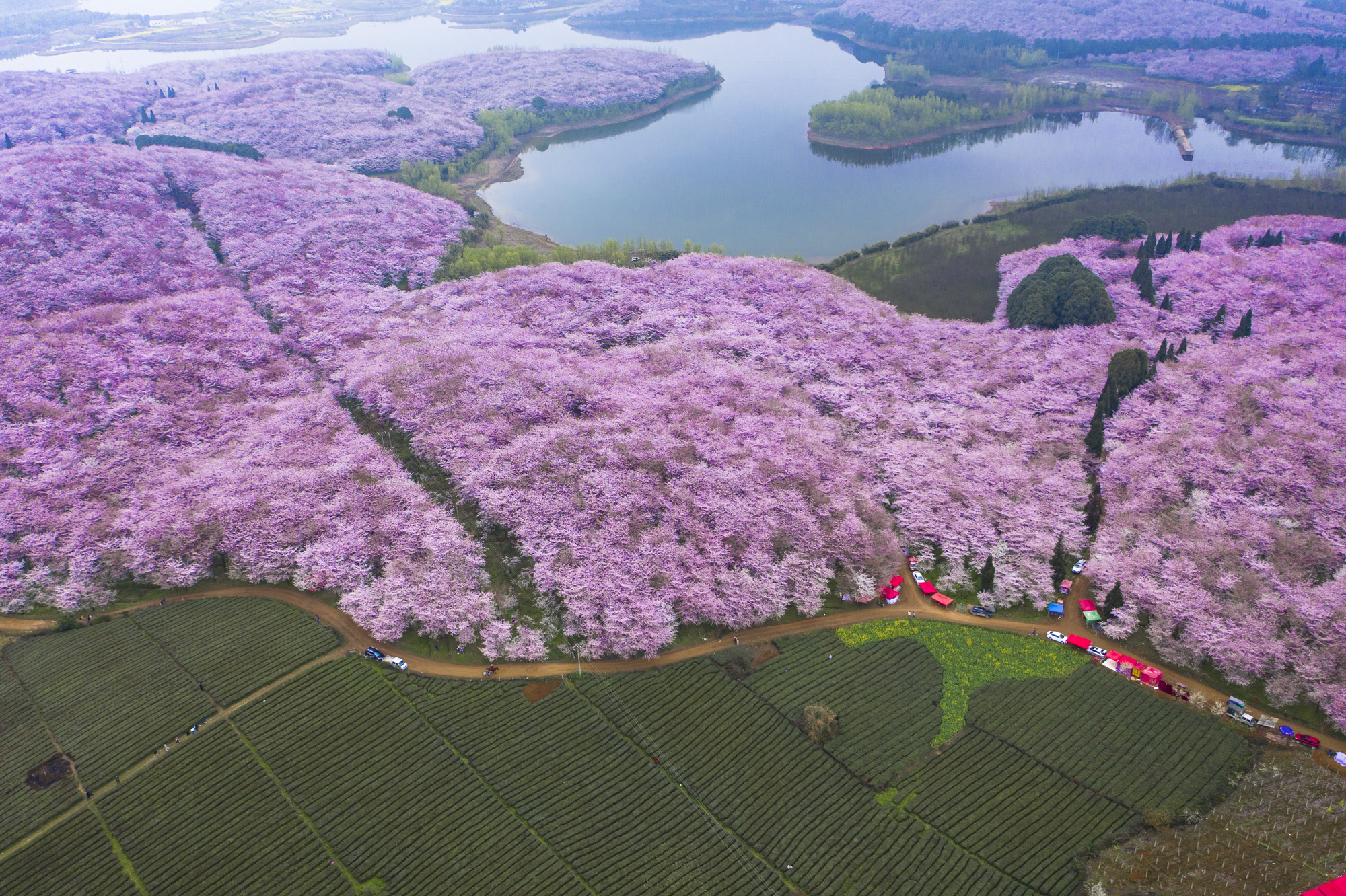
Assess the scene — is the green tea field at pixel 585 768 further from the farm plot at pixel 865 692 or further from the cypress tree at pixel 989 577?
the cypress tree at pixel 989 577

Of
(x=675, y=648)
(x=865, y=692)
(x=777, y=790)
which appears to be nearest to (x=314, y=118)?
(x=675, y=648)

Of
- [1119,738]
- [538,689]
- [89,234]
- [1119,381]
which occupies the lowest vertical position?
[1119,738]

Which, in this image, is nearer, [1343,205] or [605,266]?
[605,266]

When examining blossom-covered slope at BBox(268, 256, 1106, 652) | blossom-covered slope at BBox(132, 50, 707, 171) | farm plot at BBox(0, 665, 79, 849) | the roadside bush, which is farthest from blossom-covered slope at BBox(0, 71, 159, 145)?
the roadside bush

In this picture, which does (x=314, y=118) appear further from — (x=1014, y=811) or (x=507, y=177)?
(x=1014, y=811)

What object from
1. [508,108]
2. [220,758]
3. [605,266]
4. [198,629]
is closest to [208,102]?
[508,108]

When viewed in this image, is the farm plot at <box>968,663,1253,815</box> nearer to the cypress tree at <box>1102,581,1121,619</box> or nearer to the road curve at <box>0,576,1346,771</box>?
the road curve at <box>0,576,1346,771</box>

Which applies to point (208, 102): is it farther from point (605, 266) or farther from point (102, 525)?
point (102, 525)
